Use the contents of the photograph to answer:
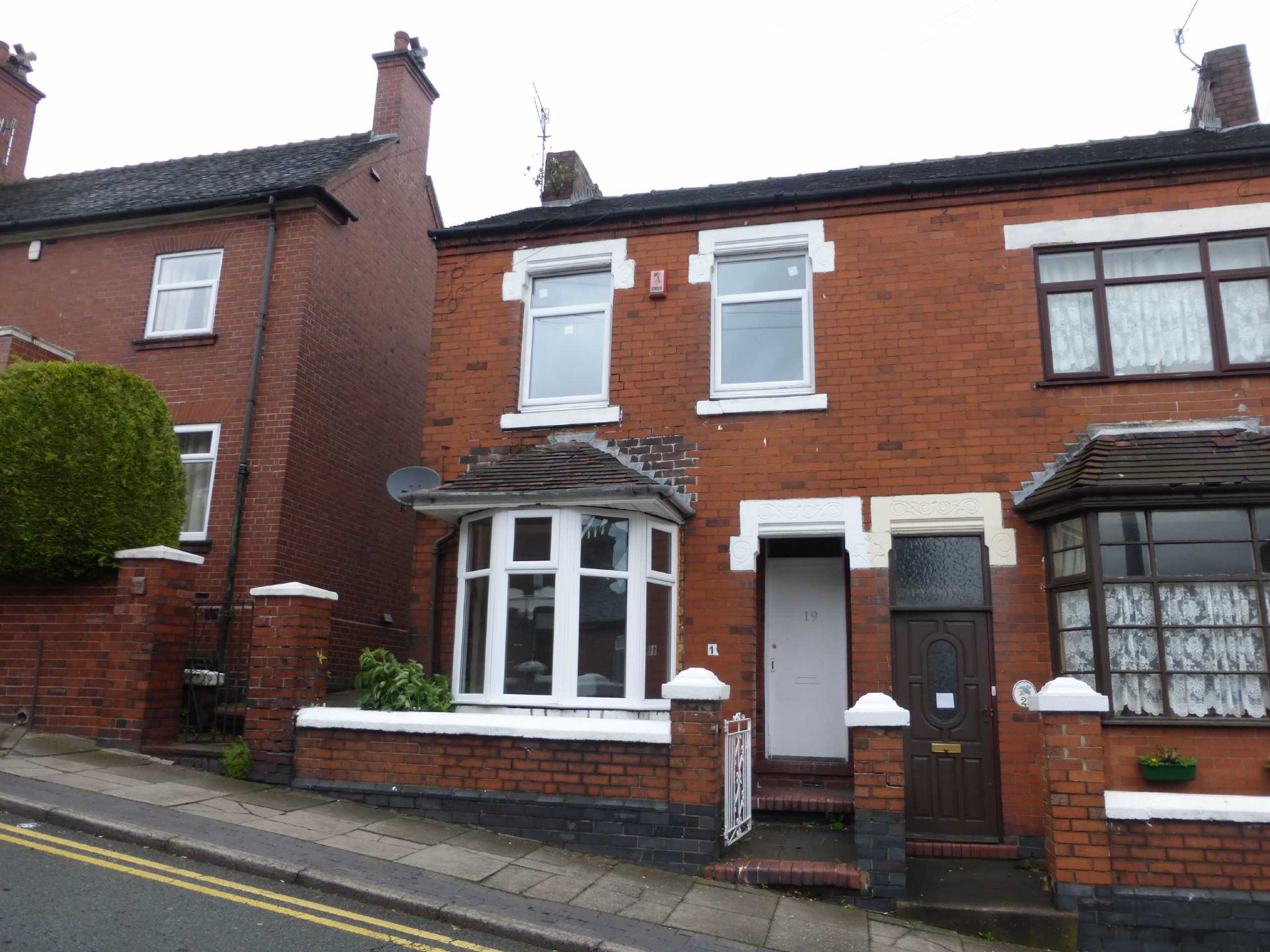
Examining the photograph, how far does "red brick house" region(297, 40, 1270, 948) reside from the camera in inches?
298

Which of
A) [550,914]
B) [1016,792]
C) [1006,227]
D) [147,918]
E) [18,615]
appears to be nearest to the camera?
[147,918]

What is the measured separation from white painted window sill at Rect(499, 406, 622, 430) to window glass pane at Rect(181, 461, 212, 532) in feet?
13.7

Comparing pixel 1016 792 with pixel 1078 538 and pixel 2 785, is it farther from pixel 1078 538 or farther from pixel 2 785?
pixel 2 785

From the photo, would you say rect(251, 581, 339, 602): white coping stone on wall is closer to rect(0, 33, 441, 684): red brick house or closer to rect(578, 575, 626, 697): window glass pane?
rect(578, 575, 626, 697): window glass pane

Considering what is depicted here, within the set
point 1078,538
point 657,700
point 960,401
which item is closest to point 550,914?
point 657,700

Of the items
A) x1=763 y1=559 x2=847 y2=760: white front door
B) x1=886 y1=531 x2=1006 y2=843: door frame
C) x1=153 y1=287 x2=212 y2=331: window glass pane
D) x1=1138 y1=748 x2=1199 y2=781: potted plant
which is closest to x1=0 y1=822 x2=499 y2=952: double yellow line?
x1=886 y1=531 x2=1006 y2=843: door frame

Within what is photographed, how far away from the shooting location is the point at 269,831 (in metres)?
6.52

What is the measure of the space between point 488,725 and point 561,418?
3.67m

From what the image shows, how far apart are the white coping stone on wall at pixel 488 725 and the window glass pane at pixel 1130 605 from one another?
150 inches

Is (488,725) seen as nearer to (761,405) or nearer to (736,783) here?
(736,783)

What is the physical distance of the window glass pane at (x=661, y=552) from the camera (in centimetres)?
904

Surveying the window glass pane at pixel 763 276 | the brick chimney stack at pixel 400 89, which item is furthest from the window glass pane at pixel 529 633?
the brick chimney stack at pixel 400 89

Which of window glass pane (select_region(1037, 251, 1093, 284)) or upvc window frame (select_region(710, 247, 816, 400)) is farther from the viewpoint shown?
upvc window frame (select_region(710, 247, 816, 400))

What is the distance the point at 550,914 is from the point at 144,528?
5.86 meters
